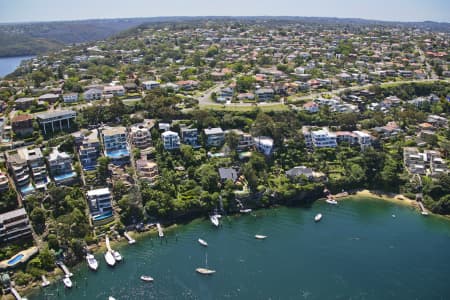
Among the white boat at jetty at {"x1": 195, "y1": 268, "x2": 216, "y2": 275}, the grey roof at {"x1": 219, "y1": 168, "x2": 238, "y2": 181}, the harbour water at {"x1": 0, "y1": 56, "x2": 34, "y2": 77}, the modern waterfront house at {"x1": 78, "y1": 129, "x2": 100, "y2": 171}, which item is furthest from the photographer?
the harbour water at {"x1": 0, "y1": 56, "x2": 34, "y2": 77}

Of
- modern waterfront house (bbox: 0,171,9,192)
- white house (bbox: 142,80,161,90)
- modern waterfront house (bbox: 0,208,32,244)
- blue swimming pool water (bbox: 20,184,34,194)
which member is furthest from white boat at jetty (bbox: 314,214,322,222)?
white house (bbox: 142,80,161,90)

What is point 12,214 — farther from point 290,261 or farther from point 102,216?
point 290,261

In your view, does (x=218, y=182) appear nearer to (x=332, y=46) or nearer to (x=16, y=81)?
(x=16, y=81)

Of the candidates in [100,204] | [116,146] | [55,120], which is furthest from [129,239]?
[55,120]

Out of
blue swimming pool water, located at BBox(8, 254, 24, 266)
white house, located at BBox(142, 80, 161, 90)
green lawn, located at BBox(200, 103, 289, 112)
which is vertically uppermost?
white house, located at BBox(142, 80, 161, 90)

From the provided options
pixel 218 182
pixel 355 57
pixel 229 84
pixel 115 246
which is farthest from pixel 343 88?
pixel 115 246

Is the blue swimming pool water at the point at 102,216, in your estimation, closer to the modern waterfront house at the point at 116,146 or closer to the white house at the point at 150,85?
the modern waterfront house at the point at 116,146

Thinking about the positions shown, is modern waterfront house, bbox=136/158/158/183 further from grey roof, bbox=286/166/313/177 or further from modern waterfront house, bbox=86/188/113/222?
grey roof, bbox=286/166/313/177

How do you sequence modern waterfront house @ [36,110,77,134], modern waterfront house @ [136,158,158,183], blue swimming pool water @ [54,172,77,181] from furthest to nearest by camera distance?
modern waterfront house @ [36,110,77,134]
modern waterfront house @ [136,158,158,183]
blue swimming pool water @ [54,172,77,181]
